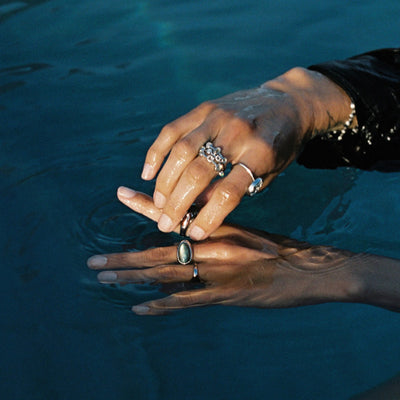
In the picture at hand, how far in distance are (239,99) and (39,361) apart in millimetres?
1338

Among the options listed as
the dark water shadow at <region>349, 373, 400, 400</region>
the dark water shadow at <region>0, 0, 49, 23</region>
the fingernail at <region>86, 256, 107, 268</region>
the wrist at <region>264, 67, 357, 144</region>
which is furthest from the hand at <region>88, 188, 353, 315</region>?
the dark water shadow at <region>0, 0, 49, 23</region>

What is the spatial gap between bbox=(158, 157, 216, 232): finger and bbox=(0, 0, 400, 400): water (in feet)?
1.22

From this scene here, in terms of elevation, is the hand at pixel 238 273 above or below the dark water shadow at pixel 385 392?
above

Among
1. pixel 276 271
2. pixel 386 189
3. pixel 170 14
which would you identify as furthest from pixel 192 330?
pixel 170 14

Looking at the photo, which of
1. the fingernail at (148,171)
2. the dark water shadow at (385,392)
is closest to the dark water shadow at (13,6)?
the fingernail at (148,171)

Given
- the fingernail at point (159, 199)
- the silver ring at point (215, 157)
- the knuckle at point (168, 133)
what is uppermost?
the knuckle at point (168, 133)

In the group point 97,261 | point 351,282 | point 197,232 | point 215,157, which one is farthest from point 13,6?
point 351,282

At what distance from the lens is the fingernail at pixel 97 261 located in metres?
2.26

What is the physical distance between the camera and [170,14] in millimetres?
4480

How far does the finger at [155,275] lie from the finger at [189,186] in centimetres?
23

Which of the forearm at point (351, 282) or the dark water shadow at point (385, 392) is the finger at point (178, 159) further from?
the dark water shadow at point (385, 392)

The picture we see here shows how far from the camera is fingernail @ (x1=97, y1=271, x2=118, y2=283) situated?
2.21 meters

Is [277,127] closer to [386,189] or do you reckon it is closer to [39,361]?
[386,189]

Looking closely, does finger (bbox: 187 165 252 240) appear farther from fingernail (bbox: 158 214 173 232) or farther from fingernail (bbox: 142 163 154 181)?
fingernail (bbox: 142 163 154 181)
